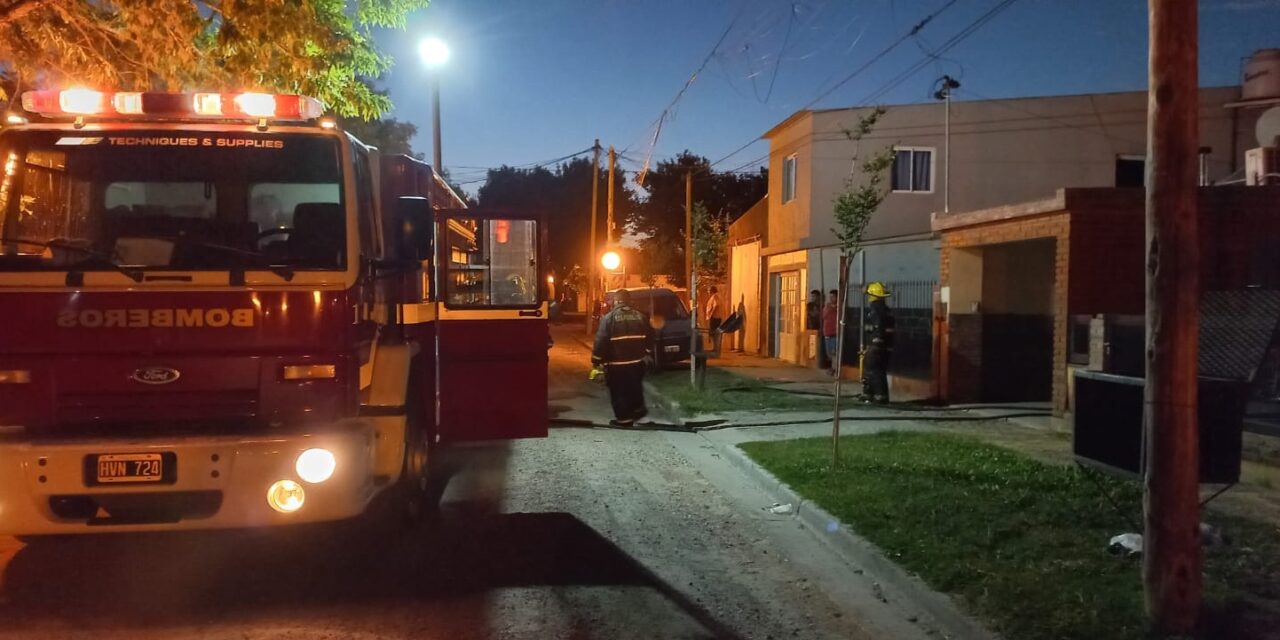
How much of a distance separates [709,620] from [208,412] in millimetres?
2957

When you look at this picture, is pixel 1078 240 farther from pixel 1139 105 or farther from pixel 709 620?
pixel 1139 105

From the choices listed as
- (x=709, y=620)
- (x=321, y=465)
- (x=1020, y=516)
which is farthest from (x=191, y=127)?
(x=1020, y=516)

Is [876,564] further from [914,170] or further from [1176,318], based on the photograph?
[914,170]

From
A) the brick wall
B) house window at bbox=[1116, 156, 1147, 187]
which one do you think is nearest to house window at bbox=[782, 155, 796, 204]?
house window at bbox=[1116, 156, 1147, 187]

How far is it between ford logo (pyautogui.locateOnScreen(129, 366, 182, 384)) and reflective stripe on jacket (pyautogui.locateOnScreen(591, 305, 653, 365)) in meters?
7.55

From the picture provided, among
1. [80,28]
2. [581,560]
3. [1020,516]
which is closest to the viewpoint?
[581,560]

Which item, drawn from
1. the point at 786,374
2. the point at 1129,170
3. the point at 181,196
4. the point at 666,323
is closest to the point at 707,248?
the point at 666,323

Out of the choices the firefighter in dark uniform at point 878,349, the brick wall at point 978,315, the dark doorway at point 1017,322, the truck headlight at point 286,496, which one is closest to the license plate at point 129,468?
the truck headlight at point 286,496

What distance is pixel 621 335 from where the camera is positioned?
41.7ft

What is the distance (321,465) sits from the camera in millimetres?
5480

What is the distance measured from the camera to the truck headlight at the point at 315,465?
5.43 metres

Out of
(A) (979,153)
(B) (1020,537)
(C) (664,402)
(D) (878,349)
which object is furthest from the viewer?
(A) (979,153)

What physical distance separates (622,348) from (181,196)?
7.33m

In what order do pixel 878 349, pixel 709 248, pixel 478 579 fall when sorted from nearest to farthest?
A: pixel 478 579 → pixel 878 349 → pixel 709 248
